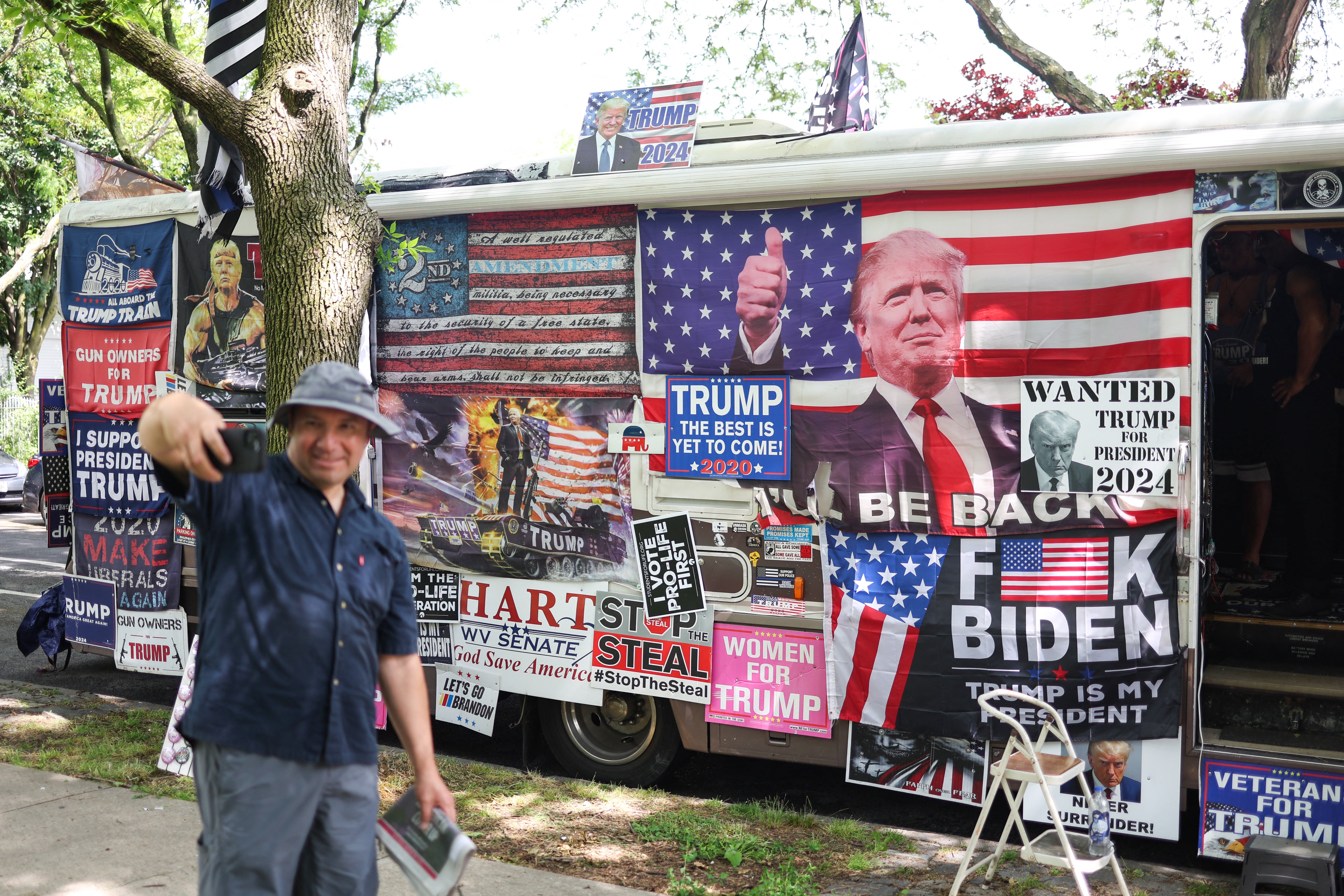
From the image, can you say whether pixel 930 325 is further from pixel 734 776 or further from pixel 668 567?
pixel 734 776

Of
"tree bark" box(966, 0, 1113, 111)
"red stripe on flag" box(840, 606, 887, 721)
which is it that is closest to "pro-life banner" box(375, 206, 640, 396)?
"red stripe on flag" box(840, 606, 887, 721)

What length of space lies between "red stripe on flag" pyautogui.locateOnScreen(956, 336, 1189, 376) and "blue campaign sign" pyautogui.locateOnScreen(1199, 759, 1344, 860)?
1.67 m

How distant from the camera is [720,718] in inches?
216

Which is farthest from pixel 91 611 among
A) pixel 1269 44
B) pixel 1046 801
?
pixel 1269 44

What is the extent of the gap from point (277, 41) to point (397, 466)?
7.52 feet

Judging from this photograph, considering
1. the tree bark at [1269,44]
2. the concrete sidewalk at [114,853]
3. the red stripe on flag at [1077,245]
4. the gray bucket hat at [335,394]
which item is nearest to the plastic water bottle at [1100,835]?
the concrete sidewalk at [114,853]

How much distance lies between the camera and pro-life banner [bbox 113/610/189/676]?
7059mm

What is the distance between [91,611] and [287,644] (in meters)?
5.70

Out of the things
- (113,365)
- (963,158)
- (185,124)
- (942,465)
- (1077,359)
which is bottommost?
(942,465)

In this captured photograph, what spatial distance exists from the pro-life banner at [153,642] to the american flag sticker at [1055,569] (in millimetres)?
4980

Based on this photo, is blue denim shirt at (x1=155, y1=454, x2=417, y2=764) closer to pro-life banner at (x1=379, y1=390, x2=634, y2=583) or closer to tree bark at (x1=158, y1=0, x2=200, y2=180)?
pro-life banner at (x1=379, y1=390, x2=634, y2=583)

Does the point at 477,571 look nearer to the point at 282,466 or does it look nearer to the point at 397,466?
the point at 397,466

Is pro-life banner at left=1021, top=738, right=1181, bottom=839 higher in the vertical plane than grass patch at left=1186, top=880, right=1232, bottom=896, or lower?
higher

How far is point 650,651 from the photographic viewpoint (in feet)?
18.5
